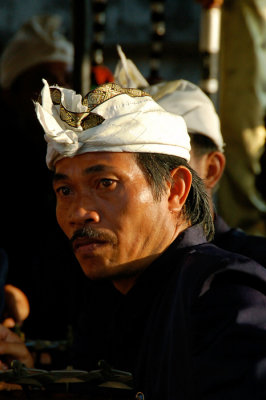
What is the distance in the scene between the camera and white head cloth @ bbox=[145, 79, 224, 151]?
362 centimetres

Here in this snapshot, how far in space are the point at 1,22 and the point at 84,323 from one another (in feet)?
23.1

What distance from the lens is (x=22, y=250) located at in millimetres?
4691

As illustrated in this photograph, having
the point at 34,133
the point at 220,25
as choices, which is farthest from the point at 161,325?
the point at 34,133

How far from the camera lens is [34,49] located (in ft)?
20.2

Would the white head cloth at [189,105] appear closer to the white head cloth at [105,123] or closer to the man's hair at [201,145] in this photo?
the man's hair at [201,145]

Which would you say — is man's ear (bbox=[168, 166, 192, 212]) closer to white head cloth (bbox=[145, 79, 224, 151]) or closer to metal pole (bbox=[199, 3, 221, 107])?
white head cloth (bbox=[145, 79, 224, 151])

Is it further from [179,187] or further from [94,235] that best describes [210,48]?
[94,235]

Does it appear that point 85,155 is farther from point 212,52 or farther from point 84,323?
point 212,52

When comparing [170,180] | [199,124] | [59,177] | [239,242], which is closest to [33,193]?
[199,124]

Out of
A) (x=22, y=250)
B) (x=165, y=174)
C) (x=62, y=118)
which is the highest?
(x=62, y=118)

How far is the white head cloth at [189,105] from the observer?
11.9 ft

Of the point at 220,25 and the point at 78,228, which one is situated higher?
the point at 220,25

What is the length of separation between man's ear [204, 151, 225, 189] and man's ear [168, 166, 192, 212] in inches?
45.2

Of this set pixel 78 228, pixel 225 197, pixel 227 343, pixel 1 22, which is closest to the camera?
pixel 227 343
